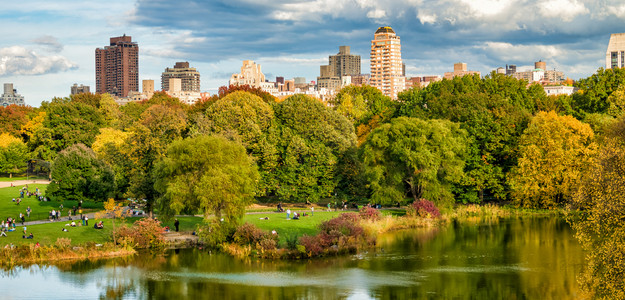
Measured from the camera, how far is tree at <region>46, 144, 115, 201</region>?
65062 millimetres

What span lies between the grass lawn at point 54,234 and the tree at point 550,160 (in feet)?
131

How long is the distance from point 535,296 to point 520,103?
48345 mm

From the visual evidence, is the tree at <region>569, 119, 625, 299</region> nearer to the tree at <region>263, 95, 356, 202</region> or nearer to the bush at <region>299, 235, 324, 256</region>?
the bush at <region>299, 235, 324, 256</region>

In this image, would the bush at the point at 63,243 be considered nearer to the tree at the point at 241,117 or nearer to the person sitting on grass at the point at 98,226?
the person sitting on grass at the point at 98,226

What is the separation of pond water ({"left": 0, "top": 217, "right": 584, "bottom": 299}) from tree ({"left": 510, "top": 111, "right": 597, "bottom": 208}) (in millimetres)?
13813

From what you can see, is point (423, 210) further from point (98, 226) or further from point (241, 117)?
point (98, 226)

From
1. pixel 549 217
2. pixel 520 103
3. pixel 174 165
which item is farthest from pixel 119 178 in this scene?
pixel 520 103

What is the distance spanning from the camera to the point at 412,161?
63.5 meters

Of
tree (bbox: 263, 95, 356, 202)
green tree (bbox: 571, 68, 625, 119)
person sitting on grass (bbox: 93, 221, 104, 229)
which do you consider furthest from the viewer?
green tree (bbox: 571, 68, 625, 119)

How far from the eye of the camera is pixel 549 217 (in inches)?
2554

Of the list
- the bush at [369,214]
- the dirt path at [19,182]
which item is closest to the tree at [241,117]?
the bush at [369,214]

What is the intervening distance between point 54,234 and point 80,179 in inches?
580

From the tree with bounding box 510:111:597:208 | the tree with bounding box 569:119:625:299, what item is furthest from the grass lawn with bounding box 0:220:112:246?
the tree with bounding box 510:111:597:208

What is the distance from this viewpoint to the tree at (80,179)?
213 ft
